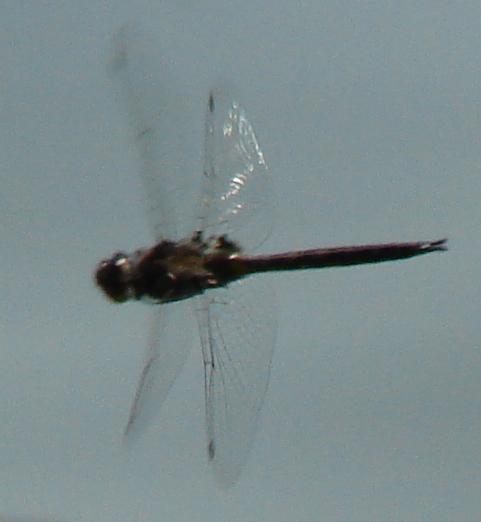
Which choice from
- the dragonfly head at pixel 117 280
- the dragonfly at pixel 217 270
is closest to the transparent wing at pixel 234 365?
the dragonfly at pixel 217 270

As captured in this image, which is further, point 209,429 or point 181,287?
point 181,287

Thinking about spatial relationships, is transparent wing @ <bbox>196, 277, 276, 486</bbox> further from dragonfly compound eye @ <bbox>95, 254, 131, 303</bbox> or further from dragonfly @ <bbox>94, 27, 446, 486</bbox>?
dragonfly compound eye @ <bbox>95, 254, 131, 303</bbox>

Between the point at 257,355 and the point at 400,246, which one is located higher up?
the point at 400,246

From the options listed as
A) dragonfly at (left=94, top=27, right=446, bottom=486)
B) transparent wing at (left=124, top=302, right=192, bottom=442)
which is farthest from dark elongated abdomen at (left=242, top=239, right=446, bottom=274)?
transparent wing at (left=124, top=302, right=192, bottom=442)

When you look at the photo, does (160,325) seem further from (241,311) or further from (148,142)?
(148,142)

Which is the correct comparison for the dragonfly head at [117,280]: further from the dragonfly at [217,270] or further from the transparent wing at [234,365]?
the transparent wing at [234,365]

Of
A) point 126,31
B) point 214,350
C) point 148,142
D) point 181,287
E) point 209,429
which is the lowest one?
point 209,429

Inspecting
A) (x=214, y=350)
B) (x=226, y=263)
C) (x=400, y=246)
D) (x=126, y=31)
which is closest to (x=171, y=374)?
(x=214, y=350)
